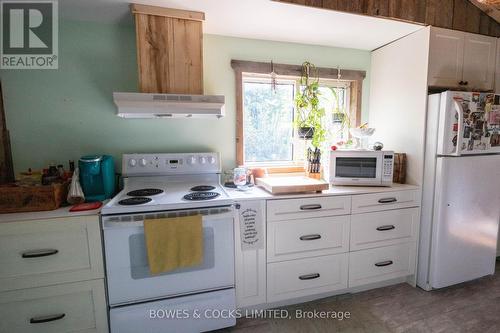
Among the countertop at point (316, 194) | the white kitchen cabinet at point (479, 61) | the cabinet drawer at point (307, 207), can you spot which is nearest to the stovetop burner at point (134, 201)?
the countertop at point (316, 194)

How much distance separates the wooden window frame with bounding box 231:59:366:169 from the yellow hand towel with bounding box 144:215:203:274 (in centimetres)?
92

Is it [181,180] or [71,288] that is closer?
[71,288]

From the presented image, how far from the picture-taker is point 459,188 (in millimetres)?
1901

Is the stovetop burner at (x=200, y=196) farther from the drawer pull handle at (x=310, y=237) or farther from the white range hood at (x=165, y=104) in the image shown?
the drawer pull handle at (x=310, y=237)

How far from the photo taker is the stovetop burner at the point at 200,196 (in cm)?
152

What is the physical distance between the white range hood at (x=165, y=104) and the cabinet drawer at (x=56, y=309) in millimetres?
1046

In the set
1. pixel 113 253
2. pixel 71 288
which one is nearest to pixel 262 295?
pixel 113 253

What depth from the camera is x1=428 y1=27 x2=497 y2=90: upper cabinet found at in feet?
6.48

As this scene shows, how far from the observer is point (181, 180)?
196cm

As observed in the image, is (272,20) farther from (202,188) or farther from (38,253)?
(38,253)

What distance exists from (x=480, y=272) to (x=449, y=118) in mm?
1420

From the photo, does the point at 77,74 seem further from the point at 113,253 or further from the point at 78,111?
the point at 113,253

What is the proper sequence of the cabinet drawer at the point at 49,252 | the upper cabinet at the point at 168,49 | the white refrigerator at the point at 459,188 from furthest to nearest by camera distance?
the white refrigerator at the point at 459,188 → the upper cabinet at the point at 168,49 → the cabinet drawer at the point at 49,252

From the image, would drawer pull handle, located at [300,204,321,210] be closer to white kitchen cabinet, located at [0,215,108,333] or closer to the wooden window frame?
the wooden window frame
